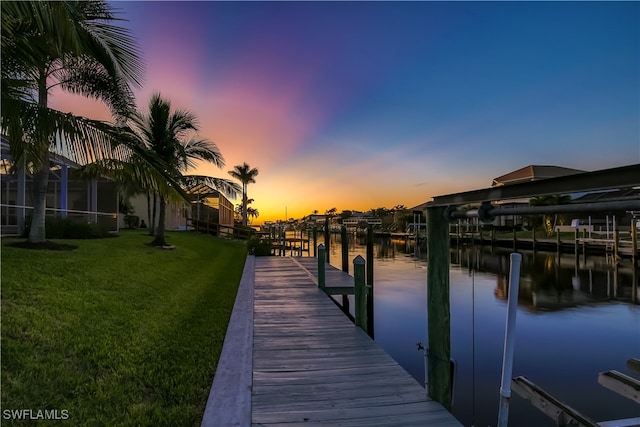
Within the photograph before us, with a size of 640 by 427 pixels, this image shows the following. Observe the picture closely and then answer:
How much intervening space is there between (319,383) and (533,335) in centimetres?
759

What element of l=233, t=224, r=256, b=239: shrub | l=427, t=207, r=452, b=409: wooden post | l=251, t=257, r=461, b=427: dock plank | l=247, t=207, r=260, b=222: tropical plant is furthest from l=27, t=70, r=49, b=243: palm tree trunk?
l=247, t=207, r=260, b=222: tropical plant

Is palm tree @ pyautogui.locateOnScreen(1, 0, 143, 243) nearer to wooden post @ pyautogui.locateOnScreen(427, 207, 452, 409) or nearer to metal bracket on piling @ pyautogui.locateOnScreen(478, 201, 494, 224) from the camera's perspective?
wooden post @ pyautogui.locateOnScreen(427, 207, 452, 409)

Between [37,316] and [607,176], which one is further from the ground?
[607,176]

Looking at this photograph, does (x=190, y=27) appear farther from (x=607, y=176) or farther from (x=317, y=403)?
(x=607, y=176)

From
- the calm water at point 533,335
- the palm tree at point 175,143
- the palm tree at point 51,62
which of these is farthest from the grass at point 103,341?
the palm tree at point 175,143

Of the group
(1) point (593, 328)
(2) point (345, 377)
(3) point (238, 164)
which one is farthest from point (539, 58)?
(3) point (238, 164)

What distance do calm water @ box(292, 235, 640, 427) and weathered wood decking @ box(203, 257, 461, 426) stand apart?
70 centimetres

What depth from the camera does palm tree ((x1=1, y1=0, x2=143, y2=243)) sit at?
4715 millimetres

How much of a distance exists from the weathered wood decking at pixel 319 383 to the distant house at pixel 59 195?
8.99m

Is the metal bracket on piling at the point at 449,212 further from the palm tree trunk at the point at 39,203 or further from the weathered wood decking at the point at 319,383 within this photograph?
the palm tree trunk at the point at 39,203

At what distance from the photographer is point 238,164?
159 feet

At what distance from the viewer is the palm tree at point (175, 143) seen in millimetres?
15719

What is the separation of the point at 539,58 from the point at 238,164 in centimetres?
3955

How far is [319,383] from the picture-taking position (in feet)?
12.5
